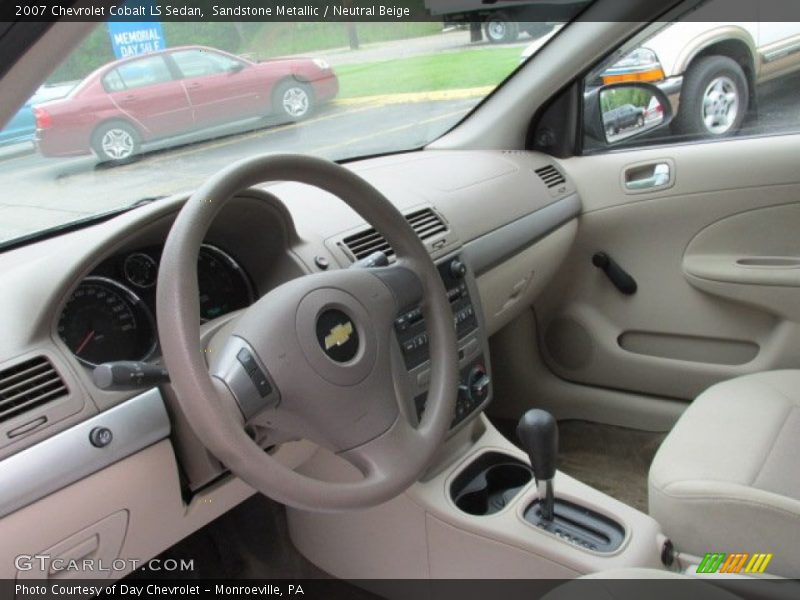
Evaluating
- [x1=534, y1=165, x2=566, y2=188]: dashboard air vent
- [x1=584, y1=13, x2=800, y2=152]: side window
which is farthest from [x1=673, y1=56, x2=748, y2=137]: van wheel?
[x1=534, y1=165, x2=566, y2=188]: dashboard air vent

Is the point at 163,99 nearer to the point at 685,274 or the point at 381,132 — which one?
the point at 381,132

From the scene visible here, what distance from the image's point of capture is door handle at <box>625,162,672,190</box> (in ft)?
8.31

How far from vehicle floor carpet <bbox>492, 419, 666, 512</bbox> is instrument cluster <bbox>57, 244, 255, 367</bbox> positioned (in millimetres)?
1226

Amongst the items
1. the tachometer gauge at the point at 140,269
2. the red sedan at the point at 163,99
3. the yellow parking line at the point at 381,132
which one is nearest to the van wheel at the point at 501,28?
the yellow parking line at the point at 381,132

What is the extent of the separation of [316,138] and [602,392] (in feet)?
4.09

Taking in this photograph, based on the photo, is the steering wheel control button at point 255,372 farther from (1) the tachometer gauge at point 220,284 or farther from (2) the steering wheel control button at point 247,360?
(1) the tachometer gauge at point 220,284

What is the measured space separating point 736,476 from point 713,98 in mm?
1351

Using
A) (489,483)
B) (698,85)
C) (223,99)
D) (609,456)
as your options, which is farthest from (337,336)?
(698,85)

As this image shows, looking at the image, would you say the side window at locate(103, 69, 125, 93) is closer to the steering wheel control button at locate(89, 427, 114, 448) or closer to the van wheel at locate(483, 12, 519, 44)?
the steering wheel control button at locate(89, 427, 114, 448)

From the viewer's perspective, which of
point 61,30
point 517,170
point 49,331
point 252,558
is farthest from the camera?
point 517,170

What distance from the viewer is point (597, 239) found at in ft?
8.85

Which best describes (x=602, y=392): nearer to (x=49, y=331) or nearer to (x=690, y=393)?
(x=690, y=393)

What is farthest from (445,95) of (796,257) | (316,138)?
(796,257)

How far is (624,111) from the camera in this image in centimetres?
268
